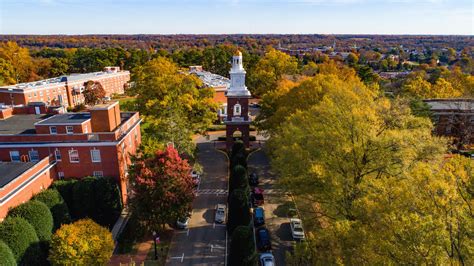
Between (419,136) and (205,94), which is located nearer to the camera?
(419,136)

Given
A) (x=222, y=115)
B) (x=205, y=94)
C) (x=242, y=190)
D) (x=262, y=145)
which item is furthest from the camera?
(x=222, y=115)

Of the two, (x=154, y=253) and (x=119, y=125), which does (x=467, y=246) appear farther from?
(x=119, y=125)

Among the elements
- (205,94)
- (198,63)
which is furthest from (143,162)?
(198,63)

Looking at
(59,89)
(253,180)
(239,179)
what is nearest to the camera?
(239,179)

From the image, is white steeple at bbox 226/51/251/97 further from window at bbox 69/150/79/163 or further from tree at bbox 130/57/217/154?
window at bbox 69/150/79/163

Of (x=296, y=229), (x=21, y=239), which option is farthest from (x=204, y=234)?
(x=21, y=239)

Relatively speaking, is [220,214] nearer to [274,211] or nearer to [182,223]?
[182,223]
